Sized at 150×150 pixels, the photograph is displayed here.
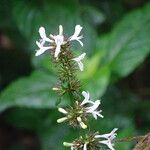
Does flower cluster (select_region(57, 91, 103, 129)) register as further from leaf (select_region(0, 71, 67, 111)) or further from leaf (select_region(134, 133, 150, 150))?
leaf (select_region(0, 71, 67, 111))

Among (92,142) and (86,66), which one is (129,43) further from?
(92,142)

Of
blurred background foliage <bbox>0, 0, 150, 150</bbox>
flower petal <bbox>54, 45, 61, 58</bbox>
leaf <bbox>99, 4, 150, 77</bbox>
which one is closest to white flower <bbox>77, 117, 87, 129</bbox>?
flower petal <bbox>54, 45, 61, 58</bbox>

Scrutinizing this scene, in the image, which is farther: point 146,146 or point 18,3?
point 18,3

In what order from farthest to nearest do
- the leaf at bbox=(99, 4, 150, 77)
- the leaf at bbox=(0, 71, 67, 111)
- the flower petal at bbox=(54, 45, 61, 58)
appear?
the leaf at bbox=(99, 4, 150, 77)
the leaf at bbox=(0, 71, 67, 111)
the flower petal at bbox=(54, 45, 61, 58)

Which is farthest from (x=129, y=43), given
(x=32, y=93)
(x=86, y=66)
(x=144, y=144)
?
(x=144, y=144)

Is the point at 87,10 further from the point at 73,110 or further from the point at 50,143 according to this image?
the point at 73,110

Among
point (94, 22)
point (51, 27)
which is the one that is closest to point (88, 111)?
point (51, 27)

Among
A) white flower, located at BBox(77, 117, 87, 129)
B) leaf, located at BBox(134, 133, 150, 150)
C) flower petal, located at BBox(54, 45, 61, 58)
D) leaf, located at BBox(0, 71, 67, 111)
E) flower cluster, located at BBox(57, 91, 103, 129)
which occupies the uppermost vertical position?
leaf, located at BBox(0, 71, 67, 111)

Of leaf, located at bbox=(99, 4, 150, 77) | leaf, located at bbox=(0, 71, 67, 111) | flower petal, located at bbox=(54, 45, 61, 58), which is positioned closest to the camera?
flower petal, located at bbox=(54, 45, 61, 58)
